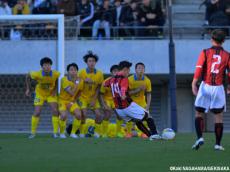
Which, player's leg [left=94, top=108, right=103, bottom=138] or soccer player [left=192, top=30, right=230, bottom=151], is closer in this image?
soccer player [left=192, top=30, right=230, bottom=151]

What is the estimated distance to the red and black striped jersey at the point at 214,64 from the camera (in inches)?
516

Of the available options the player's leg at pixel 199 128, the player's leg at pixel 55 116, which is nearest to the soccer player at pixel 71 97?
the player's leg at pixel 55 116

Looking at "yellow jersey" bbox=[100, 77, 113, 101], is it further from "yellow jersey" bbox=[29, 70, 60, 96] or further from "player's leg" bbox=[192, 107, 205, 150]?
"player's leg" bbox=[192, 107, 205, 150]

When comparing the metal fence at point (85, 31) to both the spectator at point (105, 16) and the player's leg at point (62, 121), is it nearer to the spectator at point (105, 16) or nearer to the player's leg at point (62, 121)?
the spectator at point (105, 16)

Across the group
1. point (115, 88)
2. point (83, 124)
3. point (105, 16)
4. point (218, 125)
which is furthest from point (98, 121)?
point (105, 16)

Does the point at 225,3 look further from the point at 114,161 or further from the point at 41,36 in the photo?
the point at 114,161

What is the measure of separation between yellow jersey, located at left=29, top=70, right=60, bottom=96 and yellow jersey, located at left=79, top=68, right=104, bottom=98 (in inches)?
29.5

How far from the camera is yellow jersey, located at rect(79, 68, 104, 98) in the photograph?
19406 millimetres

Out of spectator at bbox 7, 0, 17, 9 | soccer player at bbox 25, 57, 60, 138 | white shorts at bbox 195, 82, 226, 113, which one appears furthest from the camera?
spectator at bbox 7, 0, 17, 9

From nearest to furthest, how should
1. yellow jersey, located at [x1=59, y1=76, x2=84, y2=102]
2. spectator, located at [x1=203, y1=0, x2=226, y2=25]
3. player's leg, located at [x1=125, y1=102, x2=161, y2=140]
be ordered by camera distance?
1. player's leg, located at [x1=125, y1=102, x2=161, y2=140]
2. yellow jersey, located at [x1=59, y1=76, x2=84, y2=102]
3. spectator, located at [x1=203, y1=0, x2=226, y2=25]

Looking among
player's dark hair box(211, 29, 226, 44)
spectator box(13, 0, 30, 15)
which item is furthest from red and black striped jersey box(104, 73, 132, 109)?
spectator box(13, 0, 30, 15)

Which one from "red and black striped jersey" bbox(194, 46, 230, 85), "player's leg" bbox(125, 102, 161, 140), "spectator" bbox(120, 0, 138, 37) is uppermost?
"spectator" bbox(120, 0, 138, 37)

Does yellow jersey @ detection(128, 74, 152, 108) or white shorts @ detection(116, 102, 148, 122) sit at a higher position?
yellow jersey @ detection(128, 74, 152, 108)

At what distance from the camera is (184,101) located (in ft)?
98.2
